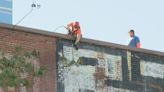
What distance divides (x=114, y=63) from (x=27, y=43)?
3430mm

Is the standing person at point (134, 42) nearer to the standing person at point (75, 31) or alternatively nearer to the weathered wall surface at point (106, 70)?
the weathered wall surface at point (106, 70)

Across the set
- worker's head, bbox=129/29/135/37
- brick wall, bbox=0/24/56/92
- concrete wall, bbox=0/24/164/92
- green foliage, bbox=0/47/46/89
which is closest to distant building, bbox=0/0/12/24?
worker's head, bbox=129/29/135/37

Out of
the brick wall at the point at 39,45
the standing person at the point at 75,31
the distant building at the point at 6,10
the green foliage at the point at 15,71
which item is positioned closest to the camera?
the green foliage at the point at 15,71

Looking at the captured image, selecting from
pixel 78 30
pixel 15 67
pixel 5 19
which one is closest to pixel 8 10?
pixel 5 19

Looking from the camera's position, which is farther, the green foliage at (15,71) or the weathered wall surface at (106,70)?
the weathered wall surface at (106,70)

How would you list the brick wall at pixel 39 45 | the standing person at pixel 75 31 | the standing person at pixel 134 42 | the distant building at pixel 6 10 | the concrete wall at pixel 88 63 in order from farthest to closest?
the distant building at pixel 6 10
the standing person at pixel 134 42
the standing person at pixel 75 31
the concrete wall at pixel 88 63
the brick wall at pixel 39 45

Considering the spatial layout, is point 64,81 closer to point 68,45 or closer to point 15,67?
point 68,45

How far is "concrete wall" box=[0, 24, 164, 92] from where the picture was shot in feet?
85.2

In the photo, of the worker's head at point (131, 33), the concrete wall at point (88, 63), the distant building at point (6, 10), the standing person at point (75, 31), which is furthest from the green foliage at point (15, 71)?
the distant building at point (6, 10)

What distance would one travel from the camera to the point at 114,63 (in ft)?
91.2

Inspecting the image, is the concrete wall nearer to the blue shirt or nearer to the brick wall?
the brick wall

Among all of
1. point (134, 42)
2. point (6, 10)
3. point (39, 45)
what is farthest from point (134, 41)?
point (6, 10)

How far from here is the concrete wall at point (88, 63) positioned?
26.0 metres

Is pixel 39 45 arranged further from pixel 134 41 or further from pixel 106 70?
pixel 134 41
